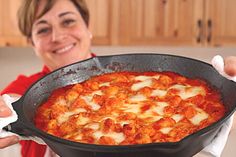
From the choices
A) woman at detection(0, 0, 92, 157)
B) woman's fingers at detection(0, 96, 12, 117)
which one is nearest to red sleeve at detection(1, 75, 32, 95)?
woman at detection(0, 0, 92, 157)

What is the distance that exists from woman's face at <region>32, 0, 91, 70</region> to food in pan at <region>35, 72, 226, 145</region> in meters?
0.72

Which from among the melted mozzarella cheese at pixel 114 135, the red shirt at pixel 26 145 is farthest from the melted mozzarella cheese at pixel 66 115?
the red shirt at pixel 26 145

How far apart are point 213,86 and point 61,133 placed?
366 millimetres

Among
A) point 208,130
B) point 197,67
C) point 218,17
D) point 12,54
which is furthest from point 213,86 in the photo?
point 12,54

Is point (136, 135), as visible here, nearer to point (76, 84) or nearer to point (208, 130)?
point (208, 130)

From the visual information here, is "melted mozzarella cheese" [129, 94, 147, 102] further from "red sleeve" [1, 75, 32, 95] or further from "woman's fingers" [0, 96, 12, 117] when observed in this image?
"red sleeve" [1, 75, 32, 95]

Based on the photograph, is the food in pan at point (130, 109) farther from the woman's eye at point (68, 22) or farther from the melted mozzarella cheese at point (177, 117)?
the woman's eye at point (68, 22)

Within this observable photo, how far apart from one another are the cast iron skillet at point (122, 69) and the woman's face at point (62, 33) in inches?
28.0

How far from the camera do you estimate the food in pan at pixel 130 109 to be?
3.07 ft

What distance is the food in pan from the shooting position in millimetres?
935

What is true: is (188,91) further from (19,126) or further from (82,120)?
(19,126)

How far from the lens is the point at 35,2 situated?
1.89 m

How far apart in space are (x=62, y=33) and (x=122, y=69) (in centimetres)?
74

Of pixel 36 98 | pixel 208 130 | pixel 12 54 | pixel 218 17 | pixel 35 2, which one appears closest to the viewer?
pixel 208 130
